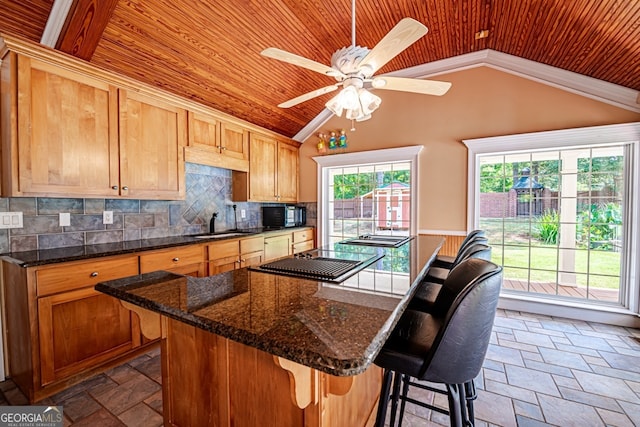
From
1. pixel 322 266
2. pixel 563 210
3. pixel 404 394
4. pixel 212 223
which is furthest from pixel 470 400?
pixel 212 223

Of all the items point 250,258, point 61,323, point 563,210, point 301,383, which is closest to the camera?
point 301,383

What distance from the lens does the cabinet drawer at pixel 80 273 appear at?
5.54 feet

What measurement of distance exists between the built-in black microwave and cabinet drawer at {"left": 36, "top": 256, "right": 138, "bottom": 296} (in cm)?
219

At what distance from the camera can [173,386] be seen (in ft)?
3.85

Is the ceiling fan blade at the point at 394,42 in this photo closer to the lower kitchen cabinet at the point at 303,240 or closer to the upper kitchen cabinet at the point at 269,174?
the upper kitchen cabinet at the point at 269,174

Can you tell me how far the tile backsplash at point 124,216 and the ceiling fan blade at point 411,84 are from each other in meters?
2.38

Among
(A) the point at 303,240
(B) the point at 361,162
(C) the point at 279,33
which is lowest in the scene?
(A) the point at 303,240

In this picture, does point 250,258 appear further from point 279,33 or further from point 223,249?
point 279,33

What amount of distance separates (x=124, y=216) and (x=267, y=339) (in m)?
2.59

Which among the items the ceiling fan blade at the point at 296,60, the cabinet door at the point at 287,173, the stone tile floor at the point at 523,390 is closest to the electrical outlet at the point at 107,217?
the stone tile floor at the point at 523,390

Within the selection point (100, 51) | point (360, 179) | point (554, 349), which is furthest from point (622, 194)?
point (100, 51)

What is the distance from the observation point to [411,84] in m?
1.85

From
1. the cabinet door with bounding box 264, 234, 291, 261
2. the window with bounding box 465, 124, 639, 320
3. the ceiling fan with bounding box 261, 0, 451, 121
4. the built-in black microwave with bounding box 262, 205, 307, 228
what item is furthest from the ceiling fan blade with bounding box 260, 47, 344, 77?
the built-in black microwave with bounding box 262, 205, 307, 228

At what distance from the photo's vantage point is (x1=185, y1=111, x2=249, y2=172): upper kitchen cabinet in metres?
2.87
